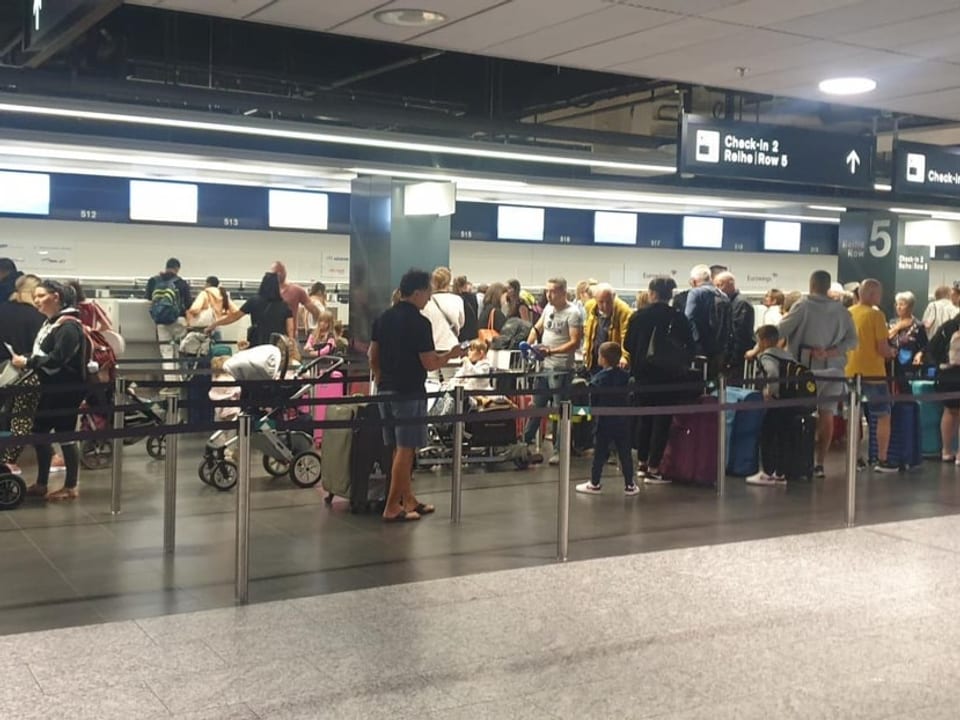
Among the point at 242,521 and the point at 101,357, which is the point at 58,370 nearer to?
the point at 101,357

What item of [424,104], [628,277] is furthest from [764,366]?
[628,277]

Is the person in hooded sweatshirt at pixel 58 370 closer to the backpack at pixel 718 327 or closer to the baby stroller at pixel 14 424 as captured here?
the baby stroller at pixel 14 424

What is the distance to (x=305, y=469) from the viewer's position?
9.48 metres

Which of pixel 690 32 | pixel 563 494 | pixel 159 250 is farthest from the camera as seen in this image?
pixel 159 250

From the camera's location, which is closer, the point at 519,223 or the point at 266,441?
the point at 266,441

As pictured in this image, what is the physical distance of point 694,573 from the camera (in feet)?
21.8

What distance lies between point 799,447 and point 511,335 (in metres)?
3.53

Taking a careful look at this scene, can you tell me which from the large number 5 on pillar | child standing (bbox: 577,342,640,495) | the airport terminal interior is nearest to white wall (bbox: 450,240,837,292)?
the airport terminal interior

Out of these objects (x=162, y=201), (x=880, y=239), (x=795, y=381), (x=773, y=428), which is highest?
(x=162, y=201)

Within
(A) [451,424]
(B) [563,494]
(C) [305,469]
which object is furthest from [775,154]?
(C) [305,469]

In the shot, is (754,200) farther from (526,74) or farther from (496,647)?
(496,647)

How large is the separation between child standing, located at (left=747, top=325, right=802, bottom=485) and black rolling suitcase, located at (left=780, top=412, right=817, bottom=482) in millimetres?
14

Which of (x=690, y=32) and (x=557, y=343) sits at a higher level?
(x=690, y=32)

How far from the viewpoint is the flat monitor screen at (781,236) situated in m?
24.4
